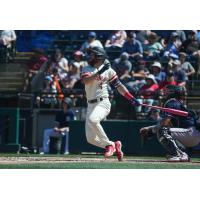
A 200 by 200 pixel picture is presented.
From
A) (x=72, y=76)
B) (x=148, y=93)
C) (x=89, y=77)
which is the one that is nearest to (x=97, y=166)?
(x=89, y=77)

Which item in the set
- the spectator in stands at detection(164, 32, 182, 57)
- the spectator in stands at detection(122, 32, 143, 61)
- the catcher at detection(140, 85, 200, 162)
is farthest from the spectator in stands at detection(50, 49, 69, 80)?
the catcher at detection(140, 85, 200, 162)

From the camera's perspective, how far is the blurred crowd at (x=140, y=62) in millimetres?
19031

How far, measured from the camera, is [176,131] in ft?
45.1

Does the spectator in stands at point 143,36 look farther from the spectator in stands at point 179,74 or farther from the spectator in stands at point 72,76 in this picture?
the spectator in stands at point 72,76

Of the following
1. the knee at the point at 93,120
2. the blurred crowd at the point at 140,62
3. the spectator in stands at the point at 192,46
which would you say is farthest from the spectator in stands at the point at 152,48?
the knee at the point at 93,120

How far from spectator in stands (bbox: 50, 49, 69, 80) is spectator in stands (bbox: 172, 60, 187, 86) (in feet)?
10.8

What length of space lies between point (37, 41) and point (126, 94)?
982cm

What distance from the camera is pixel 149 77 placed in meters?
18.8

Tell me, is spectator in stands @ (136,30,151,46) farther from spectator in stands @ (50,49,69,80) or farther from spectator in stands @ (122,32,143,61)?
spectator in stands @ (50,49,69,80)

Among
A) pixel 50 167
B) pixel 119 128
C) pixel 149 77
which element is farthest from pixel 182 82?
pixel 50 167

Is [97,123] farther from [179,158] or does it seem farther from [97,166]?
[179,158]

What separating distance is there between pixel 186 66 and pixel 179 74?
63 cm

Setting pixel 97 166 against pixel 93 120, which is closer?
pixel 97 166

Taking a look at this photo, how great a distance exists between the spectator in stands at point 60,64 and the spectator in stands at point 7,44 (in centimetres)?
161
